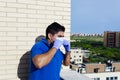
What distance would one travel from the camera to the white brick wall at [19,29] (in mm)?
3412

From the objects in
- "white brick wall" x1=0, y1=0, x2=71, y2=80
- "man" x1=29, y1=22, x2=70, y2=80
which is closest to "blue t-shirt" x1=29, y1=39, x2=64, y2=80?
"man" x1=29, y1=22, x2=70, y2=80

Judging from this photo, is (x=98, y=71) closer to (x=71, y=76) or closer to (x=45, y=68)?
(x=71, y=76)

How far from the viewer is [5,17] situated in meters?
3.42

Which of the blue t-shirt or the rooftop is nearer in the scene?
the blue t-shirt

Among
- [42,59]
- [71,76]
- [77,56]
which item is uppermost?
[42,59]

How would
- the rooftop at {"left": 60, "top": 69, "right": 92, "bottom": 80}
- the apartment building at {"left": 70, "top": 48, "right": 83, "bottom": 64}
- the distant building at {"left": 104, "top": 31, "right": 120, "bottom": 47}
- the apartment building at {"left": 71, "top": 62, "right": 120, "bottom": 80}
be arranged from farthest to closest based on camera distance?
the distant building at {"left": 104, "top": 31, "right": 120, "bottom": 47}, the apartment building at {"left": 70, "top": 48, "right": 83, "bottom": 64}, the apartment building at {"left": 71, "top": 62, "right": 120, "bottom": 80}, the rooftop at {"left": 60, "top": 69, "right": 92, "bottom": 80}

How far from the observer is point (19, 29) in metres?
3.49

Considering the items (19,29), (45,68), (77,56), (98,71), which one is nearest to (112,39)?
(77,56)

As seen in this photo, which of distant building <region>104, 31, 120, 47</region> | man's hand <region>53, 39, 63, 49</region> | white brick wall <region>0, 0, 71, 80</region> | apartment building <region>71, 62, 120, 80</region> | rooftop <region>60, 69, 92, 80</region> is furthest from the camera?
distant building <region>104, 31, 120, 47</region>

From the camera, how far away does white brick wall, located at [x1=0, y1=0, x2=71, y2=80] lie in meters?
3.41

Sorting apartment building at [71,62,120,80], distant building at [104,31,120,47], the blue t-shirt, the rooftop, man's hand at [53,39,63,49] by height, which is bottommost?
distant building at [104,31,120,47]

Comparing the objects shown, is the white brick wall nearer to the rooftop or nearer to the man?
the rooftop

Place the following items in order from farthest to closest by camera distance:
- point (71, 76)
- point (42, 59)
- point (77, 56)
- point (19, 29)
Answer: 1. point (77, 56)
2. point (19, 29)
3. point (71, 76)
4. point (42, 59)

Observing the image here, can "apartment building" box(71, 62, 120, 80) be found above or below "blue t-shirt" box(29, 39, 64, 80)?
below
